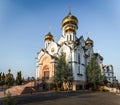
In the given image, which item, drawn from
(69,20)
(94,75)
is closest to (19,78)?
(69,20)

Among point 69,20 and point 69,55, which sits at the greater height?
point 69,20

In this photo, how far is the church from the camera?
106 ft

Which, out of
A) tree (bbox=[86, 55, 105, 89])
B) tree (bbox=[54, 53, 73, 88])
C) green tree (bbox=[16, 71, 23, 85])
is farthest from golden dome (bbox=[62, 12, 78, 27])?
green tree (bbox=[16, 71, 23, 85])

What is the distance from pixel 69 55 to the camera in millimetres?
33000

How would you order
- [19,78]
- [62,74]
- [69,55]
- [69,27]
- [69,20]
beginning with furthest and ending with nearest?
1. [19,78]
2. [69,20]
3. [69,27]
4. [69,55]
5. [62,74]

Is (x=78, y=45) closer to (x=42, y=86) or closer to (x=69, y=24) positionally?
(x=69, y=24)

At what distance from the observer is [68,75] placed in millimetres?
28938

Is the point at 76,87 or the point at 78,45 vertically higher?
the point at 78,45

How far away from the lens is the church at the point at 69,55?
106 ft

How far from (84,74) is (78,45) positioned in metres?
6.76

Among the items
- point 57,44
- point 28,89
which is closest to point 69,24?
point 57,44

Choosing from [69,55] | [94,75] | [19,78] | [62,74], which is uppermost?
[69,55]

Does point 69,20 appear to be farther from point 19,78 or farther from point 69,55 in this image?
point 19,78

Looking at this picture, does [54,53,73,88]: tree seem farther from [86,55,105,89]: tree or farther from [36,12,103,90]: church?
[86,55,105,89]: tree
